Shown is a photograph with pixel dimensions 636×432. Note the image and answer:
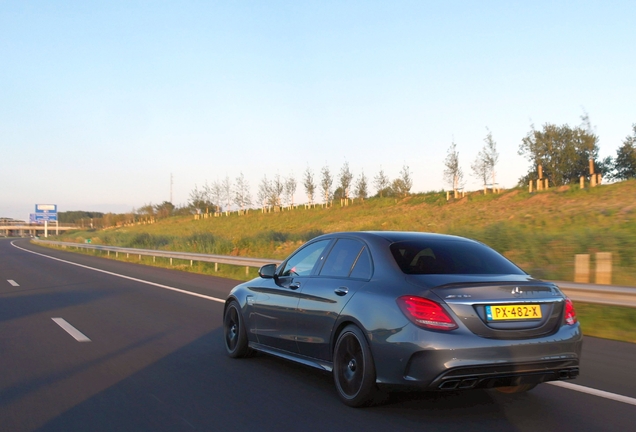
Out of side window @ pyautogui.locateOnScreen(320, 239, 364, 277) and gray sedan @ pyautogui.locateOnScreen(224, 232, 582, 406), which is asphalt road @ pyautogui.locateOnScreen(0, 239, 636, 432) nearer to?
gray sedan @ pyautogui.locateOnScreen(224, 232, 582, 406)

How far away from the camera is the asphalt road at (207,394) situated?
4879mm

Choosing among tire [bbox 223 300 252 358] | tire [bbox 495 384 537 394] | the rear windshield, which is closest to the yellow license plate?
the rear windshield

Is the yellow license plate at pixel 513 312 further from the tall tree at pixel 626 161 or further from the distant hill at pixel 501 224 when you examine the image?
the tall tree at pixel 626 161

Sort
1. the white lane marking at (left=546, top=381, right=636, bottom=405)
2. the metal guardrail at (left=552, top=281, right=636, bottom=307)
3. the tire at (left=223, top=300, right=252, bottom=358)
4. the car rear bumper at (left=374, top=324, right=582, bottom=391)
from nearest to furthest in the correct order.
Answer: the car rear bumper at (left=374, top=324, right=582, bottom=391) → the white lane marking at (left=546, top=381, right=636, bottom=405) → the tire at (left=223, top=300, right=252, bottom=358) → the metal guardrail at (left=552, top=281, right=636, bottom=307)

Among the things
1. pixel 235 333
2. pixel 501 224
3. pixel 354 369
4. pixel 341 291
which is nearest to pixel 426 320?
pixel 354 369

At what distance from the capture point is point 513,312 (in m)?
4.83

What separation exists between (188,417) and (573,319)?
128 inches

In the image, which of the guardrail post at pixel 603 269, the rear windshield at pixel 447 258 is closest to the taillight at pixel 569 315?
the rear windshield at pixel 447 258

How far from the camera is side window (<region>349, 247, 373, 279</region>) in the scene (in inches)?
216

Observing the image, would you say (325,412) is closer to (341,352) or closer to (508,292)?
(341,352)

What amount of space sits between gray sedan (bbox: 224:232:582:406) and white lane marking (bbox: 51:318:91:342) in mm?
4148

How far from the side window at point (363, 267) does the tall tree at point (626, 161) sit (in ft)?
217

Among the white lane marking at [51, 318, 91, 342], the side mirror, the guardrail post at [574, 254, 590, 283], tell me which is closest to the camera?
the side mirror

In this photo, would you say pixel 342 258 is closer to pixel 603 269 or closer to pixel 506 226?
pixel 603 269
